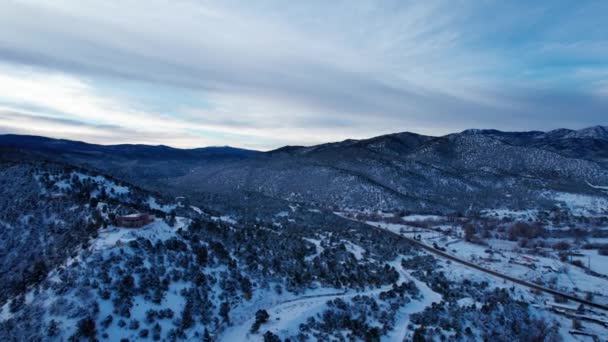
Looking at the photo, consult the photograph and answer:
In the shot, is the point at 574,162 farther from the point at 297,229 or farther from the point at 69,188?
the point at 69,188

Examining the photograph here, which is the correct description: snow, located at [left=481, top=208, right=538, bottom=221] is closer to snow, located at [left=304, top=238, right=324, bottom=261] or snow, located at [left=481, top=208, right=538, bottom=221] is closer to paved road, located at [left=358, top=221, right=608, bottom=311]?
paved road, located at [left=358, top=221, right=608, bottom=311]

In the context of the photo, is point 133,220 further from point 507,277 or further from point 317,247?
point 507,277

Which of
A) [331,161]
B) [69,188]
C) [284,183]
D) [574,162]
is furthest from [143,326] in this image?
[574,162]

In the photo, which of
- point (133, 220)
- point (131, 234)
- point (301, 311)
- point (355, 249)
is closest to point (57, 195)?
point (133, 220)

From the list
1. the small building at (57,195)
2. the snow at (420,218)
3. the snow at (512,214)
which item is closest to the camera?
the small building at (57,195)

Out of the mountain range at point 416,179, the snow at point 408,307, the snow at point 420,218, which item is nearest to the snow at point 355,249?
the snow at point 408,307

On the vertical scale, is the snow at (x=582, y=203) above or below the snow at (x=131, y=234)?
above

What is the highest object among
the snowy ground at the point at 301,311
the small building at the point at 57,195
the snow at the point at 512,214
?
the small building at the point at 57,195

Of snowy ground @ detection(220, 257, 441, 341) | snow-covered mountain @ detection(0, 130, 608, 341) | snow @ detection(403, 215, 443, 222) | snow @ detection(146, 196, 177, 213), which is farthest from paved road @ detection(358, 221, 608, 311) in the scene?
snow @ detection(146, 196, 177, 213)

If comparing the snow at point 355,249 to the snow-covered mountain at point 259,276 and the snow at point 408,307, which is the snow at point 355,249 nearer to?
the snow-covered mountain at point 259,276
